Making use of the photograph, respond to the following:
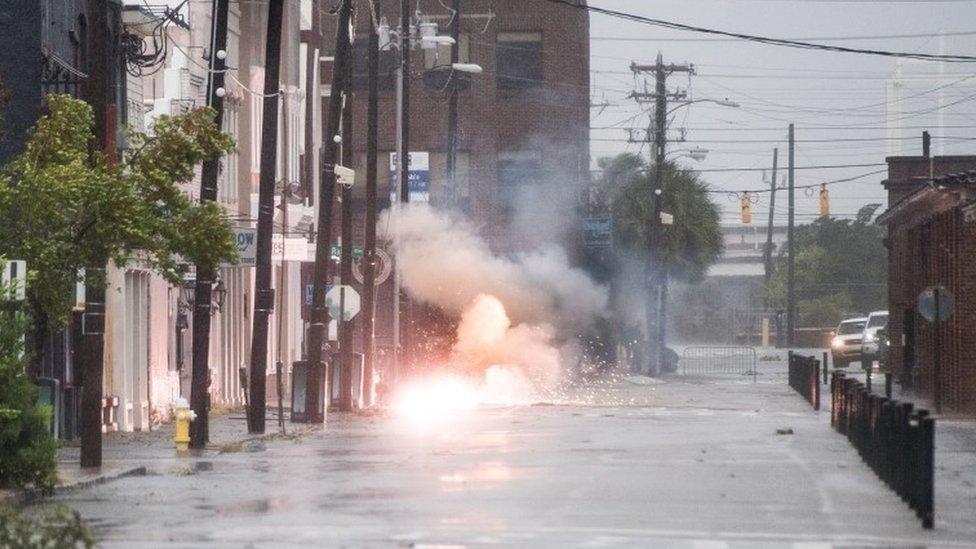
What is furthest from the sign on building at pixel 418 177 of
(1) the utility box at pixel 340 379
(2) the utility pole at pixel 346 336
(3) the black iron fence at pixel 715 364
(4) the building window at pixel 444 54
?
(2) the utility pole at pixel 346 336

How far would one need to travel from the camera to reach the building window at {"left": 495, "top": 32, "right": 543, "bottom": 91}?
8525 centimetres

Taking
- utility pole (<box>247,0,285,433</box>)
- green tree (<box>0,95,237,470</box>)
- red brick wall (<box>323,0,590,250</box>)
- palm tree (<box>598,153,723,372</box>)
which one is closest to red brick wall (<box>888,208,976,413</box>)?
utility pole (<box>247,0,285,433</box>)

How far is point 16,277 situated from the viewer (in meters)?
23.9

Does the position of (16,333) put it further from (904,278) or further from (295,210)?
(904,278)

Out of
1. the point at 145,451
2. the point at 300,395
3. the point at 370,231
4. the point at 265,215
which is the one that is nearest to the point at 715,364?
the point at 370,231

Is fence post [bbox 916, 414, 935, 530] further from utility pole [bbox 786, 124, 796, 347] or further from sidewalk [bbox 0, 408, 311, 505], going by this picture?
utility pole [bbox 786, 124, 796, 347]

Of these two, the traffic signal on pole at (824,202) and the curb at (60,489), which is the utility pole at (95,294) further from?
the traffic signal on pole at (824,202)

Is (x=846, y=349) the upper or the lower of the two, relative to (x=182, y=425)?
upper

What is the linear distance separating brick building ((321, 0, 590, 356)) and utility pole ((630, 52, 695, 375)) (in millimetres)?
3332

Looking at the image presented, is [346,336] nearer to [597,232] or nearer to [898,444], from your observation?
[898,444]

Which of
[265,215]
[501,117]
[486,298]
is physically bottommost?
[486,298]

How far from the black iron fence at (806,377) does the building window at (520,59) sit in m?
24.3

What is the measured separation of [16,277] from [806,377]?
32.6 meters

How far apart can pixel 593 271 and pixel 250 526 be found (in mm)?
69724
